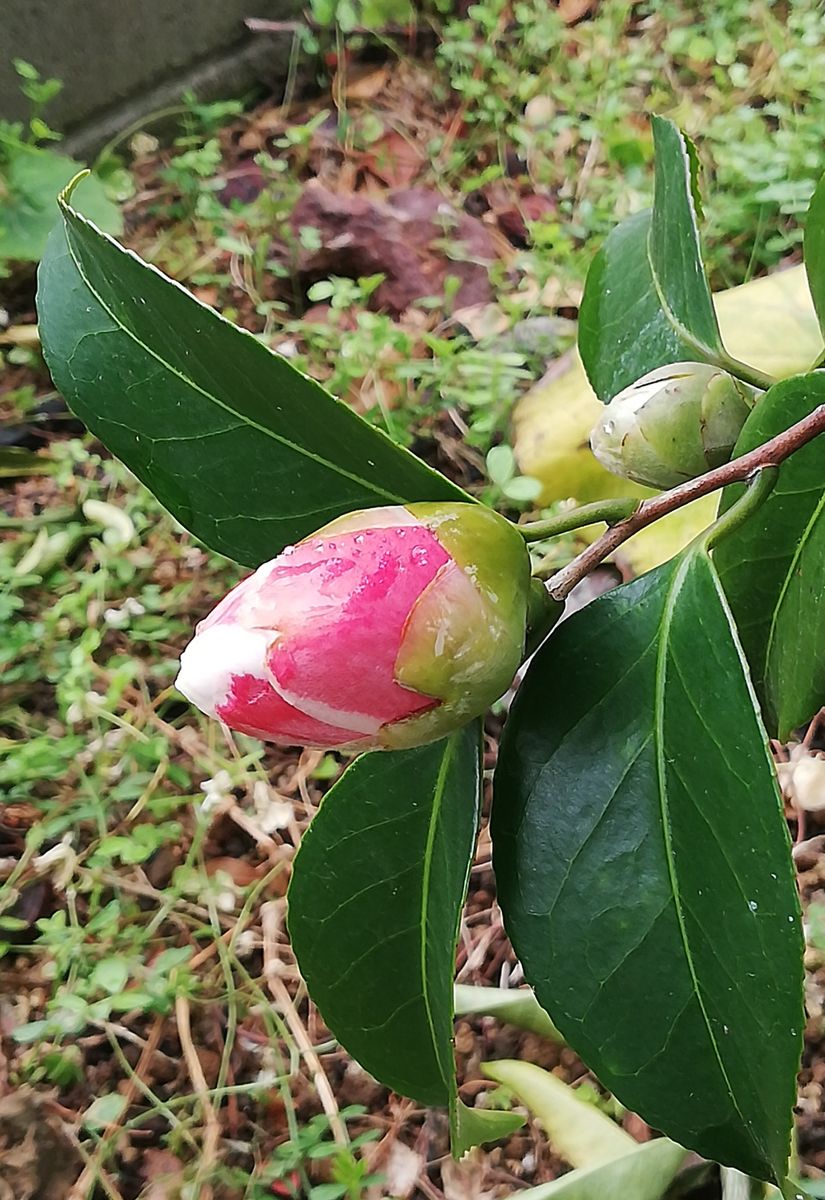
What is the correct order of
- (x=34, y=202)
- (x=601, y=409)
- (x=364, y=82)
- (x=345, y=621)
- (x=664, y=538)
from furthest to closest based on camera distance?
(x=364, y=82) < (x=34, y=202) < (x=601, y=409) < (x=664, y=538) < (x=345, y=621)

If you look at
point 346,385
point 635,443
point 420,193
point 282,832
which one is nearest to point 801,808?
point 282,832

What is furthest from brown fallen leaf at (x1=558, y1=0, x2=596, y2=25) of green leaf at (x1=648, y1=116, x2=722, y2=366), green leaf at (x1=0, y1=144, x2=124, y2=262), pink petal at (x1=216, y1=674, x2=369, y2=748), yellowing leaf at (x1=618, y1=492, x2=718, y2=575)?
pink petal at (x1=216, y1=674, x2=369, y2=748)

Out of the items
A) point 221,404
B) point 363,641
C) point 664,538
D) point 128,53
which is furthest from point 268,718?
point 128,53

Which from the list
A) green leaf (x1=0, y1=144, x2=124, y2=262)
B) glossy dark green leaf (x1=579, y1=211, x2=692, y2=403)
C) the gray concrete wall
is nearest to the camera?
glossy dark green leaf (x1=579, y1=211, x2=692, y2=403)

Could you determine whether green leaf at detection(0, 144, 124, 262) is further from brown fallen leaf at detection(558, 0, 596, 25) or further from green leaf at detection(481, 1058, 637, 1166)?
green leaf at detection(481, 1058, 637, 1166)

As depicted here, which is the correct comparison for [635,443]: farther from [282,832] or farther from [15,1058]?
[15,1058]

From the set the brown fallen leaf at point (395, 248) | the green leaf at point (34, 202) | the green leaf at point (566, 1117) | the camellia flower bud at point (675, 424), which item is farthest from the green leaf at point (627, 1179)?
the green leaf at point (34, 202)

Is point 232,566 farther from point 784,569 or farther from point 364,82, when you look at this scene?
point 364,82
